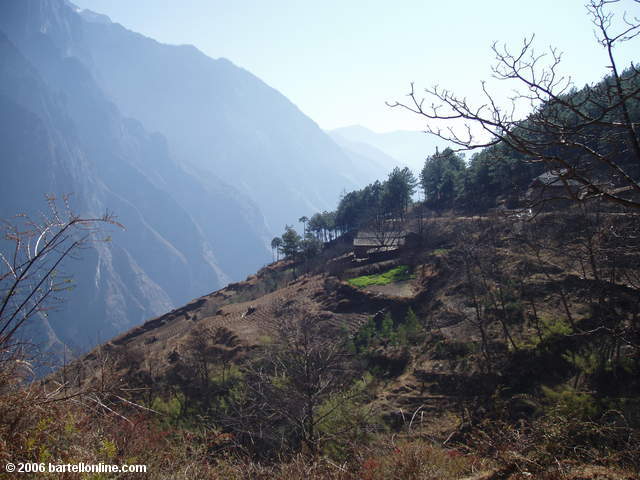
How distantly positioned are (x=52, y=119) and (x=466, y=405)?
22223 centimetres

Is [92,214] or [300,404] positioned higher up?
[92,214]

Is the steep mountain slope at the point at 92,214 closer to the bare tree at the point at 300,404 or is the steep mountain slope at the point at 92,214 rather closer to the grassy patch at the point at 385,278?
the grassy patch at the point at 385,278

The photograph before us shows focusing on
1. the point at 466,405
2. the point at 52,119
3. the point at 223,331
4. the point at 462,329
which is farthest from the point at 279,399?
the point at 52,119

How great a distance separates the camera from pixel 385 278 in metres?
30.1

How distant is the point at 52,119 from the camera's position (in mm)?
177250

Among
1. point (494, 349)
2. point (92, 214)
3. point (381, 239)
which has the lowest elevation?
point (494, 349)

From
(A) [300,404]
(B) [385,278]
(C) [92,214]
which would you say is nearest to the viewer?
(A) [300,404]

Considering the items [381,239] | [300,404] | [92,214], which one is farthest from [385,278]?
[92,214]

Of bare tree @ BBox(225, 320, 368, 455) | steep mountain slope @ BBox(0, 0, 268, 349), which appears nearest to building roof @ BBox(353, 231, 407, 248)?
bare tree @ BBox(225, 320, 368, 455)

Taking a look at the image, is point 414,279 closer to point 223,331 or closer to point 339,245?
point 223,331

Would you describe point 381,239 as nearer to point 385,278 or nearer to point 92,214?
point 385,278

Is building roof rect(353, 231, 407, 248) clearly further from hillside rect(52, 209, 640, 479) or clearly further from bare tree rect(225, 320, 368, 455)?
bare tree rect(225, 320, 368, 455)

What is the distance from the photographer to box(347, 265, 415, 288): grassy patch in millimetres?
29125

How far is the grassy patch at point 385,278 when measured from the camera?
95.6ft
